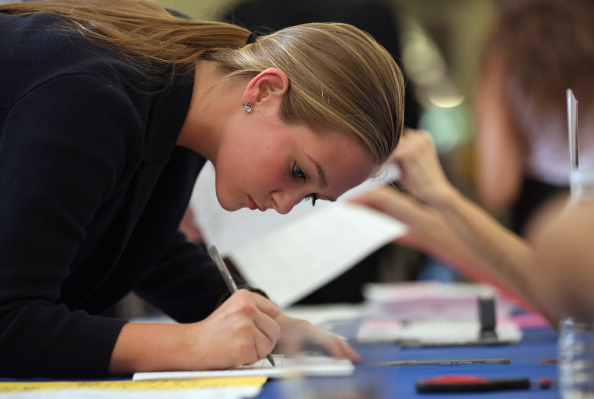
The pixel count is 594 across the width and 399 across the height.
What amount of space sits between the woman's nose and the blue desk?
23 centimetres

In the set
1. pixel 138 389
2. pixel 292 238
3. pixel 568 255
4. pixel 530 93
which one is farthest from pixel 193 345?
pixel 530 93

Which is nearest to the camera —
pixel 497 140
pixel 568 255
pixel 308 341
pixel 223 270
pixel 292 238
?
pixel 568 255

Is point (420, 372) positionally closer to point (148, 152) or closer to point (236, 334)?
point (236, 334)

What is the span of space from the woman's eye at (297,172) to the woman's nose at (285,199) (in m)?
0.03

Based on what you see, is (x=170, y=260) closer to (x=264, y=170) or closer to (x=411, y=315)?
(x=264, y=170)

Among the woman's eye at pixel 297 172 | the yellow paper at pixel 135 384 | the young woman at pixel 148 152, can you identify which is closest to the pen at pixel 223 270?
the young woman at pixel 148 152

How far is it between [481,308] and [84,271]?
23.3 inches

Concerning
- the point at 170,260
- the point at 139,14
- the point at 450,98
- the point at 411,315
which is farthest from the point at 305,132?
the point at 450,98

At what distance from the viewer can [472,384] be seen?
76 cm

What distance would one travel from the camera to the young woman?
0.85 meters

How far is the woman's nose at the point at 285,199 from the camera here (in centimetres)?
107

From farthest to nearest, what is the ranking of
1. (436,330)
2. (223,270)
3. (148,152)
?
(436,330)
(223,270)
(148,152)

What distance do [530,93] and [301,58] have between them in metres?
0.94

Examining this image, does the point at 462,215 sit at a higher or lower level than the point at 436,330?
higher
